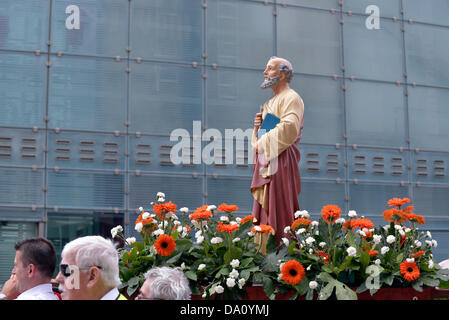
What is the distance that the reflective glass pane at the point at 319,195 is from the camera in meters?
14.8

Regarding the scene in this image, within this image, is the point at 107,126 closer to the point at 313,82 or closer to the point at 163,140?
the point at 163,140

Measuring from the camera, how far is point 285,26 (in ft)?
50.1

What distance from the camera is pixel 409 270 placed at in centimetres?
632

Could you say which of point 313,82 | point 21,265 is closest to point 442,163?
point 313,82

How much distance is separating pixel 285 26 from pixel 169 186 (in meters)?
4.41

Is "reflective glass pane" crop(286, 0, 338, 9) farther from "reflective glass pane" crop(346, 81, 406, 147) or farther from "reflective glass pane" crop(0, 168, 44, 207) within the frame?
"reflective glass pane" crop(0, 168, 44, 207)

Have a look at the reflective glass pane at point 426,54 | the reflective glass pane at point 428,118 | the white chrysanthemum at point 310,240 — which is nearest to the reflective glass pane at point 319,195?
the reflective glass pane at point 428,118

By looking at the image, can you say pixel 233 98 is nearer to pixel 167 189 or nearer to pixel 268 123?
pixel 167 189

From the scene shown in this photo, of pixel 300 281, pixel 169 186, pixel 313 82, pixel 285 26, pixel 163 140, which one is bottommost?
pixel 300 281

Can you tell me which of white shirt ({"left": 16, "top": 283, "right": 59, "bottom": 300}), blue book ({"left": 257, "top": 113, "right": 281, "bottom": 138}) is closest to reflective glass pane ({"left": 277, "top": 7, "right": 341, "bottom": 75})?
blue book ({"left": 257, "top": 113, "right": 281, "bottom": 138})

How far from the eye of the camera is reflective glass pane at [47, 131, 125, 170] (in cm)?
1332

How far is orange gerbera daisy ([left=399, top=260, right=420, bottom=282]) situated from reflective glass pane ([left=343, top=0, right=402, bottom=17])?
10497 mm

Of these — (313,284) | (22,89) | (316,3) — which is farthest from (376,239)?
(316,3)

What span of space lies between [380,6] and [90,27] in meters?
6.66
